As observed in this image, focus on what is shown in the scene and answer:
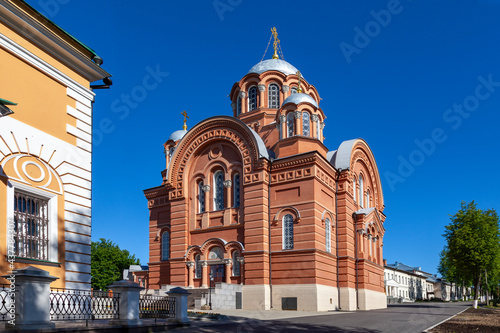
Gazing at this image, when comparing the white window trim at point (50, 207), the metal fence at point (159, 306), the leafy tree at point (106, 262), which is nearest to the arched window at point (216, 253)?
the metal fence at point (159, 306)

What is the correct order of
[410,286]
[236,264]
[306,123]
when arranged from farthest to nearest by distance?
[410,286] → [306,123] → [236,264]

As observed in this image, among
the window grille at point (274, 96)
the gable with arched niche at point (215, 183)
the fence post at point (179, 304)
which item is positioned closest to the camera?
the fence post at point (179, 304)

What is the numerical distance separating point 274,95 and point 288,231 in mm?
10391

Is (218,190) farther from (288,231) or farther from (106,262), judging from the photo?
(106,262)

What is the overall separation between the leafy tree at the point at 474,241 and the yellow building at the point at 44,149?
1017 inches

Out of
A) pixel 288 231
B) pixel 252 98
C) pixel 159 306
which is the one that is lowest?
pixel 159 306

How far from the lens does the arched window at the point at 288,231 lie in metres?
23.7

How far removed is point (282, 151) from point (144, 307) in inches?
545

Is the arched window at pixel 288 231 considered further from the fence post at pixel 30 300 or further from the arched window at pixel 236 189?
the fence post at pixel 30 300

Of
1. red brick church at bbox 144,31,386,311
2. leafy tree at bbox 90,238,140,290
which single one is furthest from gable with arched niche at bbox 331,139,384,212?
leafy tree at bbox 90,238,140,290

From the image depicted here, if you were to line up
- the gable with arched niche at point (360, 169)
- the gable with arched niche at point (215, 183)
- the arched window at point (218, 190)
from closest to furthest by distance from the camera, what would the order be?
the gable with arched niche at point (215, 183) → the arched window at point (218, 190) → the gable with arched niche at point (360, 169)

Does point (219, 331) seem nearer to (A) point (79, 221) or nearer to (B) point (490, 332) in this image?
(A) point (79, 221)

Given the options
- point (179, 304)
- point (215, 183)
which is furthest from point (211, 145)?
point (179, 304)

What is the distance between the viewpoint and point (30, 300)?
27.2 ft
